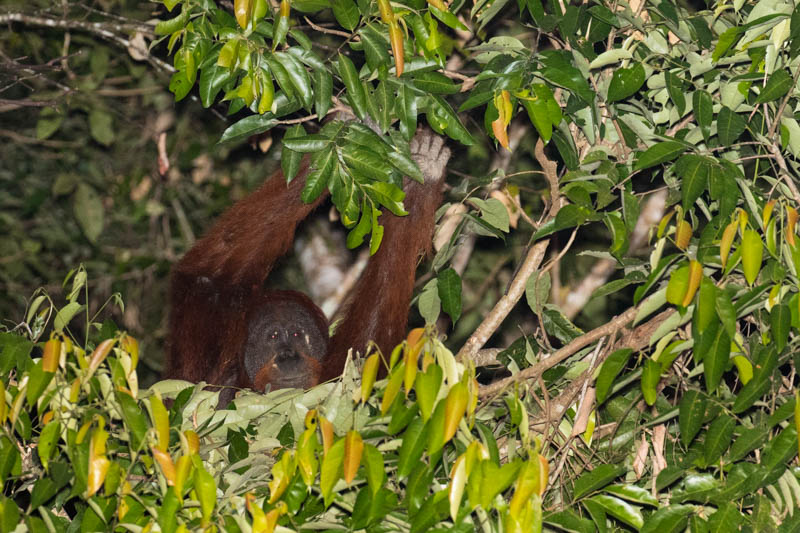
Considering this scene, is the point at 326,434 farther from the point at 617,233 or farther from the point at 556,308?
the point at 556,308

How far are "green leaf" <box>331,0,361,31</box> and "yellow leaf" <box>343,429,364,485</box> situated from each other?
4.07ft

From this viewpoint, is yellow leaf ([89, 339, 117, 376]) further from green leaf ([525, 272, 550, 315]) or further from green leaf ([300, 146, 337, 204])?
green leaf ([525, 272, 550, 315])

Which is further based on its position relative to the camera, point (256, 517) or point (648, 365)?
point (648, 365)

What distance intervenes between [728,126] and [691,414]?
2.63 feet

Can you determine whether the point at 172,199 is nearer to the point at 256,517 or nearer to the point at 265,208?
the point at 265,208

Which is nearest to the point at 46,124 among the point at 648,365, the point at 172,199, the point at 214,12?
the point at 172,199

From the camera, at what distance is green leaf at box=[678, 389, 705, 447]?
239 cm

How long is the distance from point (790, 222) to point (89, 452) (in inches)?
65.6

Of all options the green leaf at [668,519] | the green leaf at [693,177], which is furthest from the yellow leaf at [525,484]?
the green leaf at [693,177]

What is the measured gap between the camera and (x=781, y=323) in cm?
222

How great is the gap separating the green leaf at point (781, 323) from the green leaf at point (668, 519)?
1.43ft

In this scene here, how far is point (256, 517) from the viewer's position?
2.09m

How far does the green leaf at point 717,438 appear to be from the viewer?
2354 millimetres

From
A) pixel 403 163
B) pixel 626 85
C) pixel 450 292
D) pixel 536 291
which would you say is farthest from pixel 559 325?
pixel 626 85
